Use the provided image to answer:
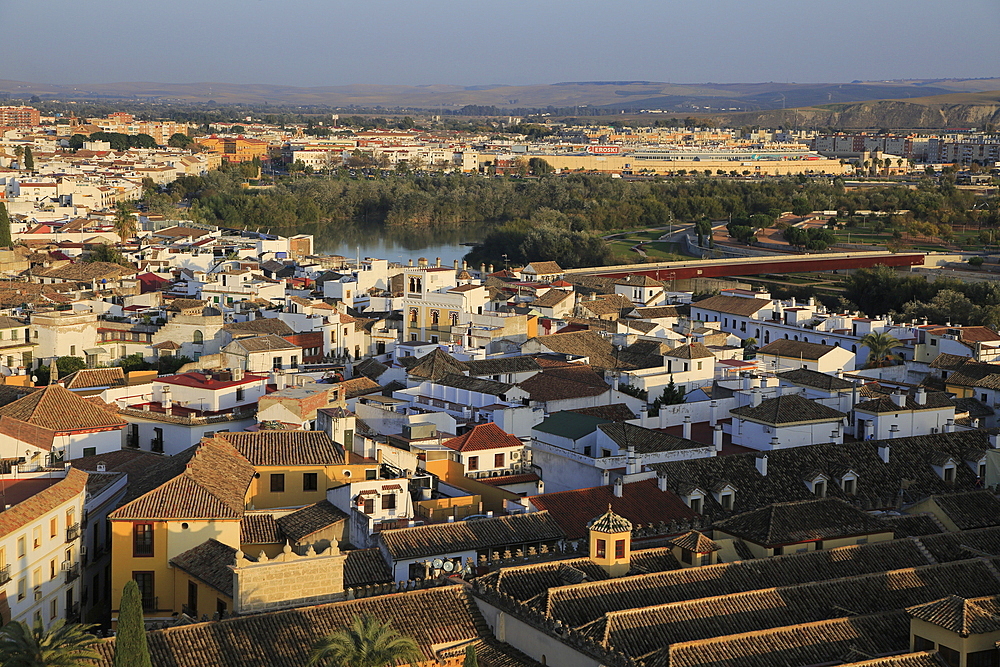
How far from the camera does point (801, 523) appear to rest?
1065 centimetres

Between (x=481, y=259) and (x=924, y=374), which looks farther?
(x=481, y=259)

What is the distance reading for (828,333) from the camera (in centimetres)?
2308

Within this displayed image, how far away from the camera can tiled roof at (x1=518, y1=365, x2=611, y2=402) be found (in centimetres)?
1645

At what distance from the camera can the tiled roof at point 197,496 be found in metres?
10.5

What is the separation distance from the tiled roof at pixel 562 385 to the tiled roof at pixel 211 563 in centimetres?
651

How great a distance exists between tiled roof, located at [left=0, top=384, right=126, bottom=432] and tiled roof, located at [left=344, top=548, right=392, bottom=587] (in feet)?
17.1

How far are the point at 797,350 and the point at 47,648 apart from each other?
14965mm

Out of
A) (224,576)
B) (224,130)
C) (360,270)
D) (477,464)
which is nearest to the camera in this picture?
(224,576)

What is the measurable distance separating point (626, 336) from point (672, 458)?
28.0ft

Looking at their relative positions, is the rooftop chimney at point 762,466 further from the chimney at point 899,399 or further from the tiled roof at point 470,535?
the chimney at point 899,399

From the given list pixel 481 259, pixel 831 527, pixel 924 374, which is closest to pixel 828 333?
pixel 924 374

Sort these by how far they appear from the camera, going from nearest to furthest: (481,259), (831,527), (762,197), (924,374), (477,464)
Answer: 1. (831,527)
2. (477,464)
3. (924,374)
4. (481,259)
5. (762,197)

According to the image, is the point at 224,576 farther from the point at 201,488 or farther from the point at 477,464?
the point at 477,464

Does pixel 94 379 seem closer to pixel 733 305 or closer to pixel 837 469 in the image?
pixel 837 469
